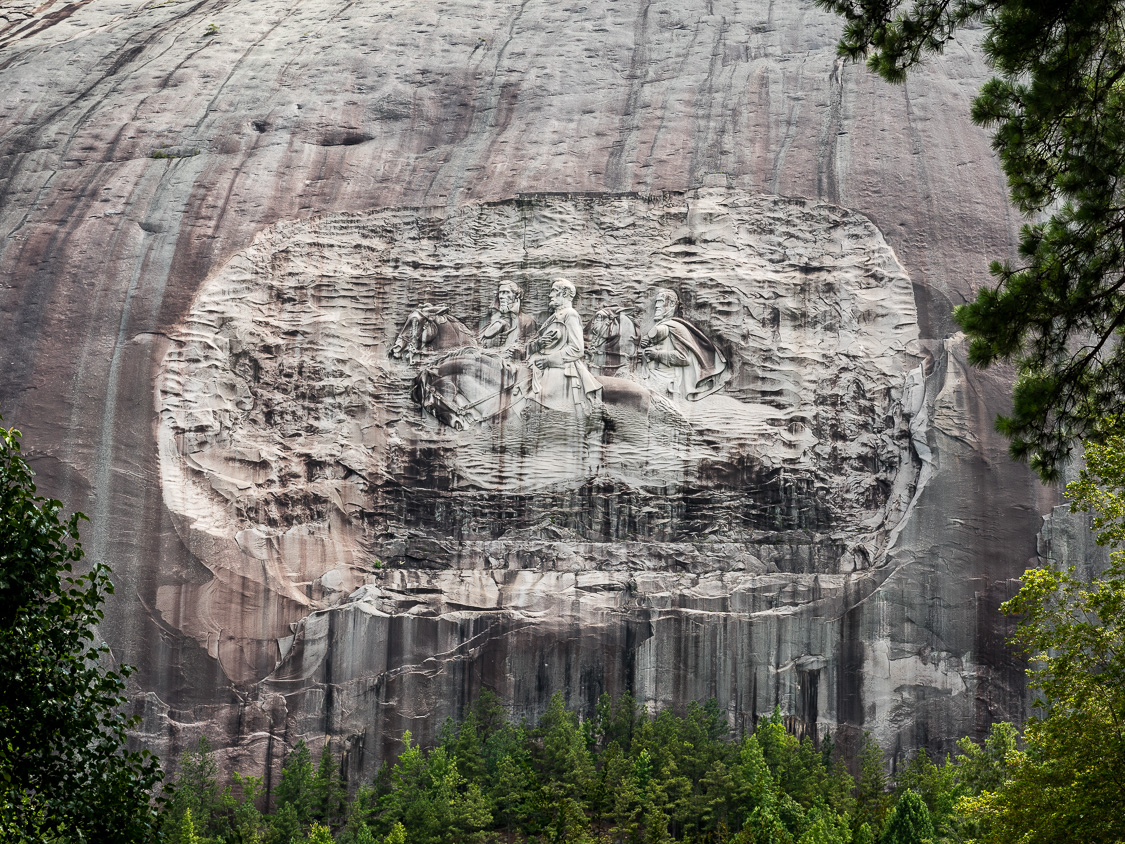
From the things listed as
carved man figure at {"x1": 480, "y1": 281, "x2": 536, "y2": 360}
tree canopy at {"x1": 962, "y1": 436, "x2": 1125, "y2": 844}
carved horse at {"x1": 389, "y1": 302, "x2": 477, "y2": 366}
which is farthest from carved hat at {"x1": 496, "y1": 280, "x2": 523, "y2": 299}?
tree canopy at {"x1": 962, "y1": 436, "x2": 1125, "y2": 844}

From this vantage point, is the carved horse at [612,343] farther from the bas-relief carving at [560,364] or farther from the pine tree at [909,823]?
the pine tree at [909,823]

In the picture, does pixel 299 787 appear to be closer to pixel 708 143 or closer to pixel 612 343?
pixel 612 343

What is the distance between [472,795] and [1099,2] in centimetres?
1239

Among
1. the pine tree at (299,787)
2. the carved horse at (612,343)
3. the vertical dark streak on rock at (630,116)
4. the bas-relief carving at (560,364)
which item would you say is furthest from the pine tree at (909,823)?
the vertical dark streak on rock at (630,116)

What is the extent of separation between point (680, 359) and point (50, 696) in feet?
43.2

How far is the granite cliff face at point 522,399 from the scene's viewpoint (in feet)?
62.1

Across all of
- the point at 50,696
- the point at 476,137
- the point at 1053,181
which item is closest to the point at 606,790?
the point at 50,696

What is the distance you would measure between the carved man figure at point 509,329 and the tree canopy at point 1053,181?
39.6 ft

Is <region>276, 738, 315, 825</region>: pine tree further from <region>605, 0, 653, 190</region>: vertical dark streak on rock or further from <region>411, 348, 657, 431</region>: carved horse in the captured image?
<region>605, 0, 653, 190</region>: vertical dark streak on rock

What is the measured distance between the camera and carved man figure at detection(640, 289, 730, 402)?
2023 cm

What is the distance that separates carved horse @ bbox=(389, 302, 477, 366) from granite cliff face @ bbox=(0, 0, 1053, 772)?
Answer: 0.06 m

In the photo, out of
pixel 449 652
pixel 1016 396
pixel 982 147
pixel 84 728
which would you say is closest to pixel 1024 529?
pixel 982 147

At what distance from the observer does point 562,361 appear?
20391mm

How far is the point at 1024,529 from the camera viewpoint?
1914 cm
